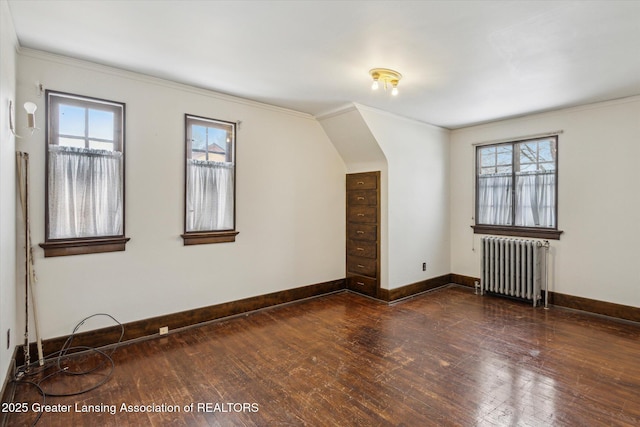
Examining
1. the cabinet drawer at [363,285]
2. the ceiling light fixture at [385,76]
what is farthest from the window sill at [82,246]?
the cabinet drawer at [363,285]

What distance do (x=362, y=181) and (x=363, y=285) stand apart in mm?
1581

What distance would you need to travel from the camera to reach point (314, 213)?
4.82 metres

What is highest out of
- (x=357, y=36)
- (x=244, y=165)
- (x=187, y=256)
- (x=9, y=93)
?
(x=357, y=36)

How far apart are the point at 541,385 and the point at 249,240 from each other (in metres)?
3.21

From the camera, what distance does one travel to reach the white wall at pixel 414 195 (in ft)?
15.3

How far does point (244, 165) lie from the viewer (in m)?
4.05

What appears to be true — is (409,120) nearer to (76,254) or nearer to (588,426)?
(588,426)

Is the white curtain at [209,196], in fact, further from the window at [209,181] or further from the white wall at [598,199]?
the white wall at [598,199]

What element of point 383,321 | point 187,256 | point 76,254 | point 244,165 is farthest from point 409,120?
point 76,254

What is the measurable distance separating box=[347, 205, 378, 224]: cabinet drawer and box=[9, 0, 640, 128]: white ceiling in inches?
66.9

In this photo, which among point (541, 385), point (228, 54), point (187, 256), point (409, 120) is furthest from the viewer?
point (409, 120)

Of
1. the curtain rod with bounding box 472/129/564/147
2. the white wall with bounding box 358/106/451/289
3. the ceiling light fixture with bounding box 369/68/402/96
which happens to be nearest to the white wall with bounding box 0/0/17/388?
the ceiling light fixture with bounding box 369/68/402/96

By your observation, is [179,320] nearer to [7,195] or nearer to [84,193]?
[84,193]

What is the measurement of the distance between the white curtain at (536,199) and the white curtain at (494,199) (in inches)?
5.6
